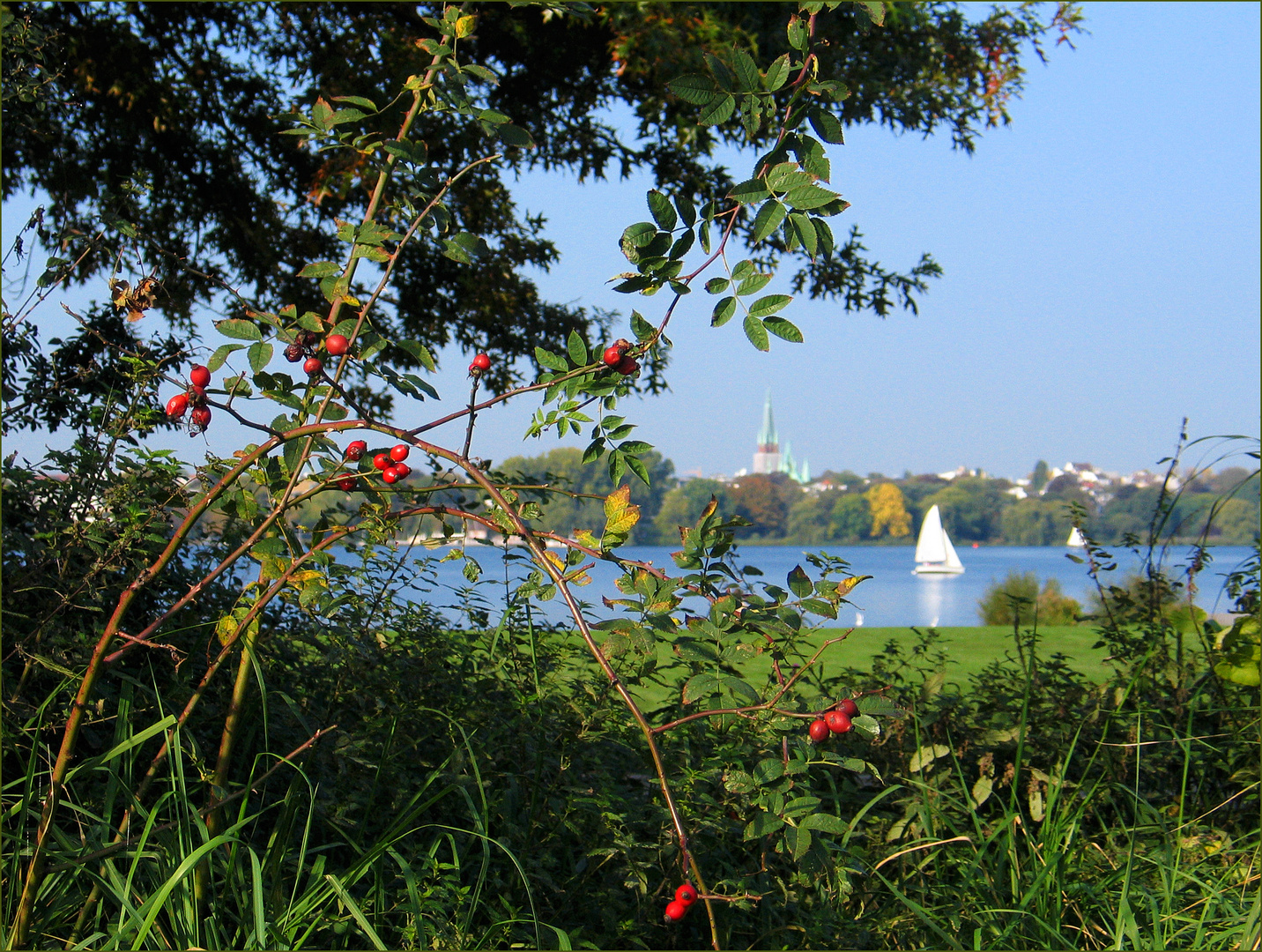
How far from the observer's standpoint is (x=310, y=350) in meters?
1.58

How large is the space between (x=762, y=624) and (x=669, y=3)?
11.0ft

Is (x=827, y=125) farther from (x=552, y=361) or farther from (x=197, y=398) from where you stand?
(x=197, y=398)

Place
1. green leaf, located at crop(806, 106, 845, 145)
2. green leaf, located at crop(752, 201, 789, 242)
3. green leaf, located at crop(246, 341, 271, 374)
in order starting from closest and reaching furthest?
green leaf, located at crop(752, 201, 789, 242)
green leaf, located at crop(806, 106, 845, 145)
green leaf, located at crop(246, 341, 271, 374)

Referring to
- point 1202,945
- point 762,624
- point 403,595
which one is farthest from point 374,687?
point 1202,945

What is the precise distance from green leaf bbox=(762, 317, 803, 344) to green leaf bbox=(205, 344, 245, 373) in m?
0.87

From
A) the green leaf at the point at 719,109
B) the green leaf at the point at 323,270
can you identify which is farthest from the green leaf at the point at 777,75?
the green leaf at the point at 323,270

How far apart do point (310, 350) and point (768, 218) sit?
0.78 meters

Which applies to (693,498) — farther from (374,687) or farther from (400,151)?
(400,151)

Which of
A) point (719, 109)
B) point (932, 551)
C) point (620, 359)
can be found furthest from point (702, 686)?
point (932, 551)

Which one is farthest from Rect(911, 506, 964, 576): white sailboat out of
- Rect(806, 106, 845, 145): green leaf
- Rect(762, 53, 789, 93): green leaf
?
Rect(762, 53, 789, 93): green leaf

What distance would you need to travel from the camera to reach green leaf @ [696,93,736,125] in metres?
1.40

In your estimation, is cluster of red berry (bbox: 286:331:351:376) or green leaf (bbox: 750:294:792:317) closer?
green leaf (bbox: 750:294:792:317)

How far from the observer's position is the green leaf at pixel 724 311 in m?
1.41

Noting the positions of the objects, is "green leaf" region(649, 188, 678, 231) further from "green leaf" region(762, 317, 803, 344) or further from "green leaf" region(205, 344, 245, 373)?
"green leaf" region(205, 344, 245, 373)
